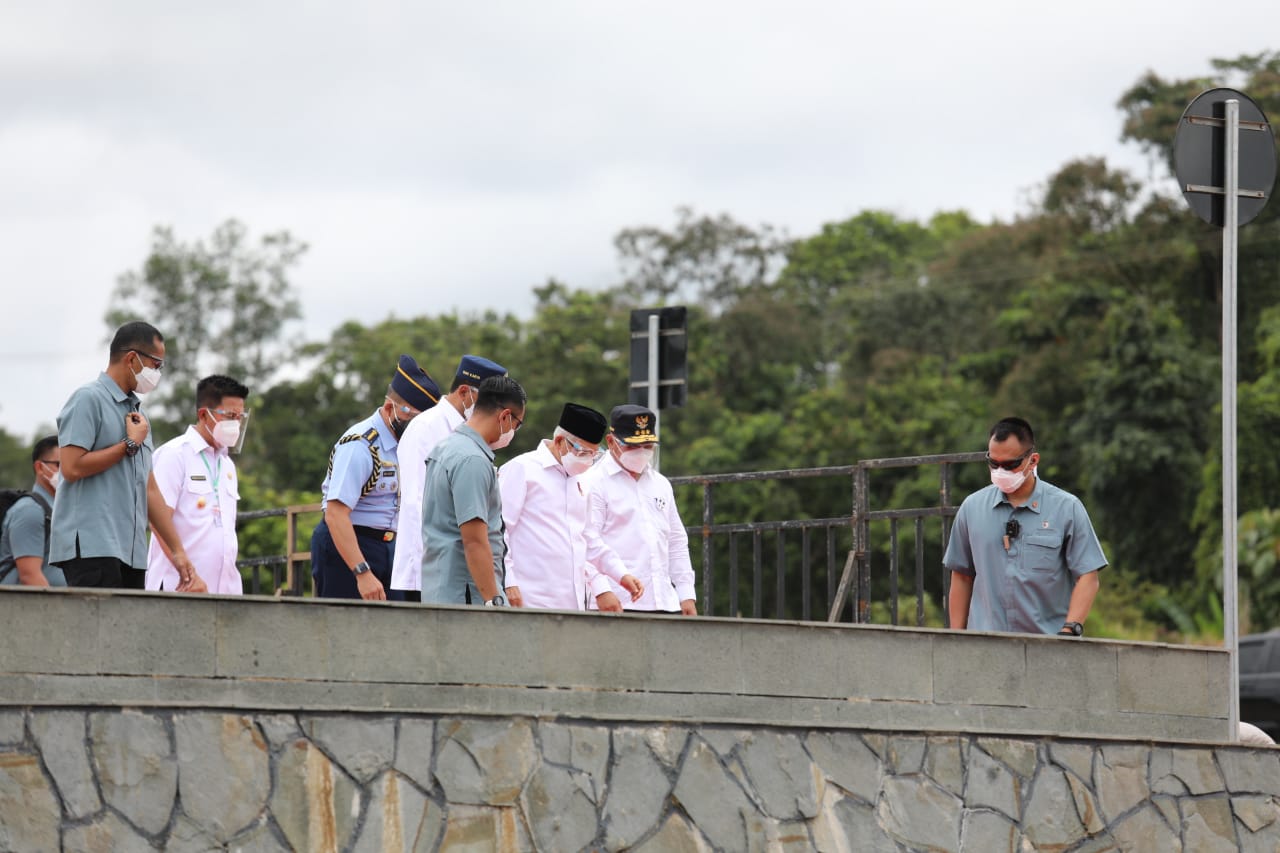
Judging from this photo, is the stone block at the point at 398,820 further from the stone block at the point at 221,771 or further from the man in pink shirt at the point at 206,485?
the man in pink shirt at the point at 206,485

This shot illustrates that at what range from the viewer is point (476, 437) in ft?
26.9

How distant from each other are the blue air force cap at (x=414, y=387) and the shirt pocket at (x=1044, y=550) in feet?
9.27

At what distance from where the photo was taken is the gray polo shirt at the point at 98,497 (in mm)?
7625

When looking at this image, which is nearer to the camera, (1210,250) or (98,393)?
(98,393)

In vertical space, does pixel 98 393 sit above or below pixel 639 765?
above

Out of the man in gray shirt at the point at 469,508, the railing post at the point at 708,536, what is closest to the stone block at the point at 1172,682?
the man in gray shirt at the point at 469,508

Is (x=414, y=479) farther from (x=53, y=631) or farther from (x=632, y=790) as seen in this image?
(x=53, y=631)

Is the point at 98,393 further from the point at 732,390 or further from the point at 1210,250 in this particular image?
the point at 732,390

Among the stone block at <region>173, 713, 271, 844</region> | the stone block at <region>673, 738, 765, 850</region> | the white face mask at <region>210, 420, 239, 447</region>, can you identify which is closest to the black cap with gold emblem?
the white face mask at <region>210, 420, 239, 447</region>

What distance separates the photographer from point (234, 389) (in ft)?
30.9

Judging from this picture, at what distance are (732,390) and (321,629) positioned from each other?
1588 inches

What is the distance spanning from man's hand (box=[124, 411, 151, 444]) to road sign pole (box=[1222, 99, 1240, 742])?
4.79m

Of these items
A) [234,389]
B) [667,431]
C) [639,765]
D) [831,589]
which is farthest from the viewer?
[667,431]

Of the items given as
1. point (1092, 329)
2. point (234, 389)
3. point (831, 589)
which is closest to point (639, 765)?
point (234, 389)
